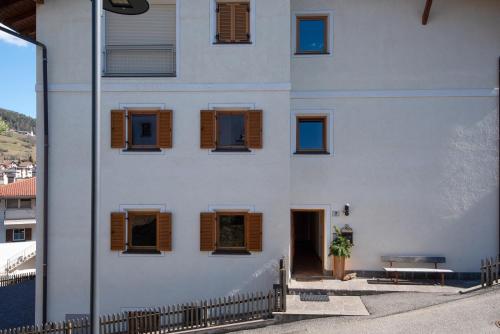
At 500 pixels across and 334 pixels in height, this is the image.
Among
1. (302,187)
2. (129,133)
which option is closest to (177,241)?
(129,133)

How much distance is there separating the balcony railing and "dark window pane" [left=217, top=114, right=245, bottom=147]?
2061 millimetres

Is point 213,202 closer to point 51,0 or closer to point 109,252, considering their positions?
point 109,252

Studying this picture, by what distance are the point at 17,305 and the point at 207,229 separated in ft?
30.0

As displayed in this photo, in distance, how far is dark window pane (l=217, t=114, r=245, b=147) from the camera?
1008 centimetres

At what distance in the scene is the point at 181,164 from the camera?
391 inches

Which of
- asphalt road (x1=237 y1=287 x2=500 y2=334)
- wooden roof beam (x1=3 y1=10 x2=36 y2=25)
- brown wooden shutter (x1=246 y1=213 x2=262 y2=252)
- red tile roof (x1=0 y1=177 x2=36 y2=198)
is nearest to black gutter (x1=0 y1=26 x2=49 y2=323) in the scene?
wooden roof beam (x1=3 y1=10 x2=36 y2=25)

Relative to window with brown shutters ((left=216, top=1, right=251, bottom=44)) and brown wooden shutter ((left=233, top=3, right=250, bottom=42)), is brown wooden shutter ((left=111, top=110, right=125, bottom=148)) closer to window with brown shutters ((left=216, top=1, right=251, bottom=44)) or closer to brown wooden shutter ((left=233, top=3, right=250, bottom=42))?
window with brown shutters ((left=216, top=1, right=251, bottom=44))

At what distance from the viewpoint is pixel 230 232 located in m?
10.1

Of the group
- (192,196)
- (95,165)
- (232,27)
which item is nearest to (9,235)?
(192,196)

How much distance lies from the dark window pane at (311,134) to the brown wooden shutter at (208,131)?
3031 millimetres

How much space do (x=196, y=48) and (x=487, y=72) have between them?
339 inches

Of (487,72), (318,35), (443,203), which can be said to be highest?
(318,35)

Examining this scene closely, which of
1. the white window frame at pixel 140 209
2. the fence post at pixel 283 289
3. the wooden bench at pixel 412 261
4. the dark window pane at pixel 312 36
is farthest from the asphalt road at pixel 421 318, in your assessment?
the dark window pane at pixel 312 36

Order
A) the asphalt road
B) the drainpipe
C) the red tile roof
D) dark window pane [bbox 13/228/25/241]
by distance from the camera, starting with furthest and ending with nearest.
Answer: dark window pane [bbox 13/228/25/241], the red tile roof, the asphalt road, the drainpipe
